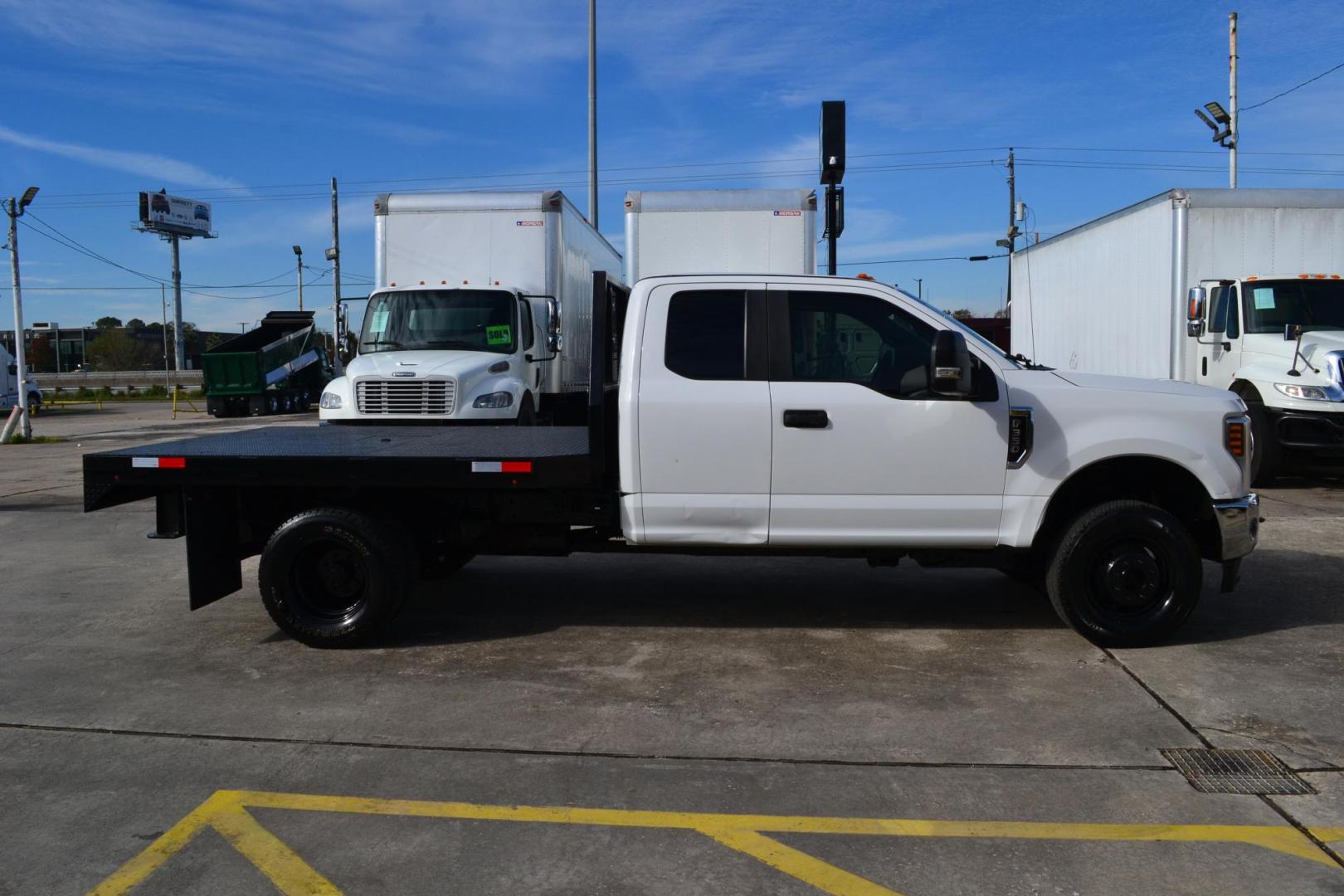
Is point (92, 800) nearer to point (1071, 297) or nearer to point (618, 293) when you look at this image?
point (618, 293)

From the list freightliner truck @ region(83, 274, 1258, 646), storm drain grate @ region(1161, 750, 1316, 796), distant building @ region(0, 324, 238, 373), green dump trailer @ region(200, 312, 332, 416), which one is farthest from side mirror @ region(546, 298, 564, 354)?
distant building @ region(0, 324, 238, 373)

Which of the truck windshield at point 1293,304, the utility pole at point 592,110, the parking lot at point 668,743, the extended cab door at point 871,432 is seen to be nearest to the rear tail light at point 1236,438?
the parking lot at point 668,743

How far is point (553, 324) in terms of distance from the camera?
13195 mm

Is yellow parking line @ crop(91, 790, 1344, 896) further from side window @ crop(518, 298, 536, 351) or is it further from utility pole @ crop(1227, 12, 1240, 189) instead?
utility pole @ crop(1227, 12, 1240, 189)

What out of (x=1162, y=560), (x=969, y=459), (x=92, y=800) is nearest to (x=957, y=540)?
(x=969, y=459)

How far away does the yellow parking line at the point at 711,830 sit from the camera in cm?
358

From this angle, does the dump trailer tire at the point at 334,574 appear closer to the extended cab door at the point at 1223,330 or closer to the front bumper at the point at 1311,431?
the front bumper at the point at 1311,431

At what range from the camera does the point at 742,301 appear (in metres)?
6.09

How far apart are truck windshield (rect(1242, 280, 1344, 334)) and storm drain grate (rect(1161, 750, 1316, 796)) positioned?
965 centimetres

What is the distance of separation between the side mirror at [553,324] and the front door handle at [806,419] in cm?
771

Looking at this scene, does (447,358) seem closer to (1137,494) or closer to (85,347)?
(1137,494)

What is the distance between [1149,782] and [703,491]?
2637 millimetres

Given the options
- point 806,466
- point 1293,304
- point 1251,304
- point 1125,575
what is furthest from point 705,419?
point 1293,304

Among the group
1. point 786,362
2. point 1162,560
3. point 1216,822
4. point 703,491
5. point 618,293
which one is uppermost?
point 618,293
